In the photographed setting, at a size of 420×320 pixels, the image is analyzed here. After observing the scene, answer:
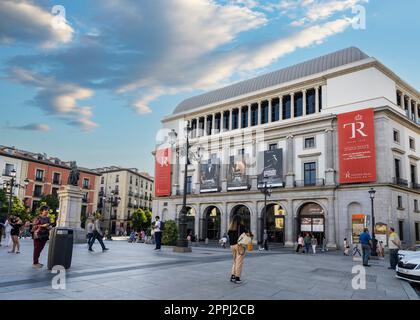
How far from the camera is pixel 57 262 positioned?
9227 mm

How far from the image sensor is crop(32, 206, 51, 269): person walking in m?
9.84

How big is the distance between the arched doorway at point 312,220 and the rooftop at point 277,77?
14.8 m

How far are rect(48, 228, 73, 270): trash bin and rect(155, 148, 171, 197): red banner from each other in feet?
131

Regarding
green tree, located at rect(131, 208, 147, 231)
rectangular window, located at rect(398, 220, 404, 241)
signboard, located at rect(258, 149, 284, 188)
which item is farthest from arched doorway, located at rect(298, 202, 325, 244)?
green tree, located at rect(131, 208, 147, 231)

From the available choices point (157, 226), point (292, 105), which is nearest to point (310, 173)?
point (292, 105)

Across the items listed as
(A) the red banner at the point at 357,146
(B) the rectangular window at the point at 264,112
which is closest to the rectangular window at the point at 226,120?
(B) the rectangular window at the point at 264,112

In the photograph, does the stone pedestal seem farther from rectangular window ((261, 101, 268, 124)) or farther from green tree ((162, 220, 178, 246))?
rectangular window ((261, 101, 268, 124))

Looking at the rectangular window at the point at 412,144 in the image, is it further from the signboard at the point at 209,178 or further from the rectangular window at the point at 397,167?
the signboard at the point at 209,178

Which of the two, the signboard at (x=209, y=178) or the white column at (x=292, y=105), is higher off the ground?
the white column at (x=292, y=105)

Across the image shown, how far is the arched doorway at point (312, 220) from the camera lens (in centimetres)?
3506

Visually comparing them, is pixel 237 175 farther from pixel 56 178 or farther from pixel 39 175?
pixel 39 175

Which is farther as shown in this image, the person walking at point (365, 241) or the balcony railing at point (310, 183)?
the balcony railing at point (310, 183)
